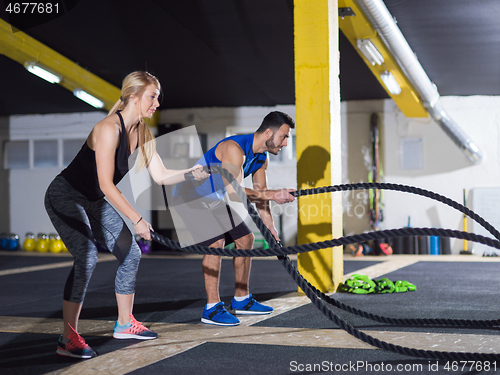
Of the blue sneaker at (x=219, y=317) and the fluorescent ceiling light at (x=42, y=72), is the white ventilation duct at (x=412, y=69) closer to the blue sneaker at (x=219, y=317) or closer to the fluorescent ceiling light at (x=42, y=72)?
the blue sneaker at (x=219, y=317)

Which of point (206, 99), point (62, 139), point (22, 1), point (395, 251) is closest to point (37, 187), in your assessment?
point (62, 139)

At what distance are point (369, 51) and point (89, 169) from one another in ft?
16.1

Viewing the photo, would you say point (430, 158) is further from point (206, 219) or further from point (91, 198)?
point (91, 198)

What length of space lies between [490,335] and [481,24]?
4.77m

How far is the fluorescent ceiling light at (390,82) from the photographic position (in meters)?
7.50

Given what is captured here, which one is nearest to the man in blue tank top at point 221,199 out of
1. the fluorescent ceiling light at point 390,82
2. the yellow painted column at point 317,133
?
the yellow painted column at point 317,133

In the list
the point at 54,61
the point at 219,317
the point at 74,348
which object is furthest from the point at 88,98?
the point at 74,348

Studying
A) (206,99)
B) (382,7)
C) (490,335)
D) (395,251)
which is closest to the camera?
(490,335)

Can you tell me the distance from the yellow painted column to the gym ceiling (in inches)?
75.3

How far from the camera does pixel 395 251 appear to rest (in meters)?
9.37

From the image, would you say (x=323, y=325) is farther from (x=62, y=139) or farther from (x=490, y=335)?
(x=62, y=139)

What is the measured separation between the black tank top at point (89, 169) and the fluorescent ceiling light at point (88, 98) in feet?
23.7

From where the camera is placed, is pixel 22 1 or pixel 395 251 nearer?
pixel 22 1

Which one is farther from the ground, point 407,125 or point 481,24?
point 481,24
